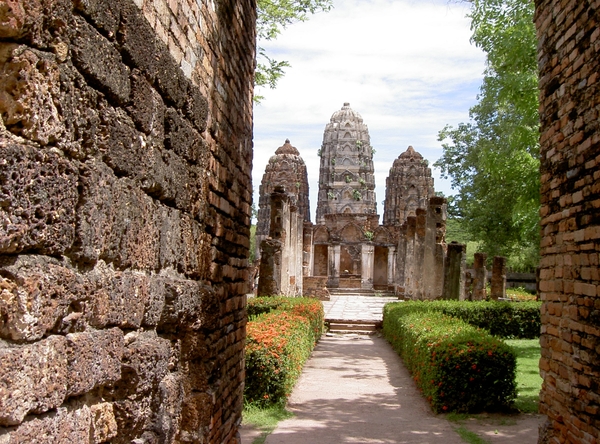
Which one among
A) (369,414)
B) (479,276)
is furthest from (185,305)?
(479,276)

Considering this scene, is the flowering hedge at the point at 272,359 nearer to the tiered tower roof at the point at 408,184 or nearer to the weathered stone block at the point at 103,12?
the weathered stone block at the point at 103,12

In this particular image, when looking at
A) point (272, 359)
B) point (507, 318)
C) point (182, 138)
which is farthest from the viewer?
point (507, 318)

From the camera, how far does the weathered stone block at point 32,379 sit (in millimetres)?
1599

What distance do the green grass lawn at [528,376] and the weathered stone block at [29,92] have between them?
Result: 810 centimetres

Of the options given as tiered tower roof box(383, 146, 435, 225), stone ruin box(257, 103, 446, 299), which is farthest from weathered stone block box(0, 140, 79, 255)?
tiered tower roof box(383, 146, 435, 225)

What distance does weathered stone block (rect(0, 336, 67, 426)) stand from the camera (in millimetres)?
1599

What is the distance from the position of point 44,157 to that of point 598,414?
4.48 m

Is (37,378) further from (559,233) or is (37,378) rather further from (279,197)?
(279,197)

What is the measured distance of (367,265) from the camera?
43.0 metres

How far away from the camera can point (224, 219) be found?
4.36 meters

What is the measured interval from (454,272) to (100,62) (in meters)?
16.5

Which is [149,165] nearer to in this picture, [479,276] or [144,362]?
[144,362]

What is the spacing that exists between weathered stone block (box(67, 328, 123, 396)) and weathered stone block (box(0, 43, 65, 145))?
626 millimetres

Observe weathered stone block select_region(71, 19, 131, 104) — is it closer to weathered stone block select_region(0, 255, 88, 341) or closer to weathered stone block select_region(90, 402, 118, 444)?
weathered stone block select_region(0, 255, 88, 341)
